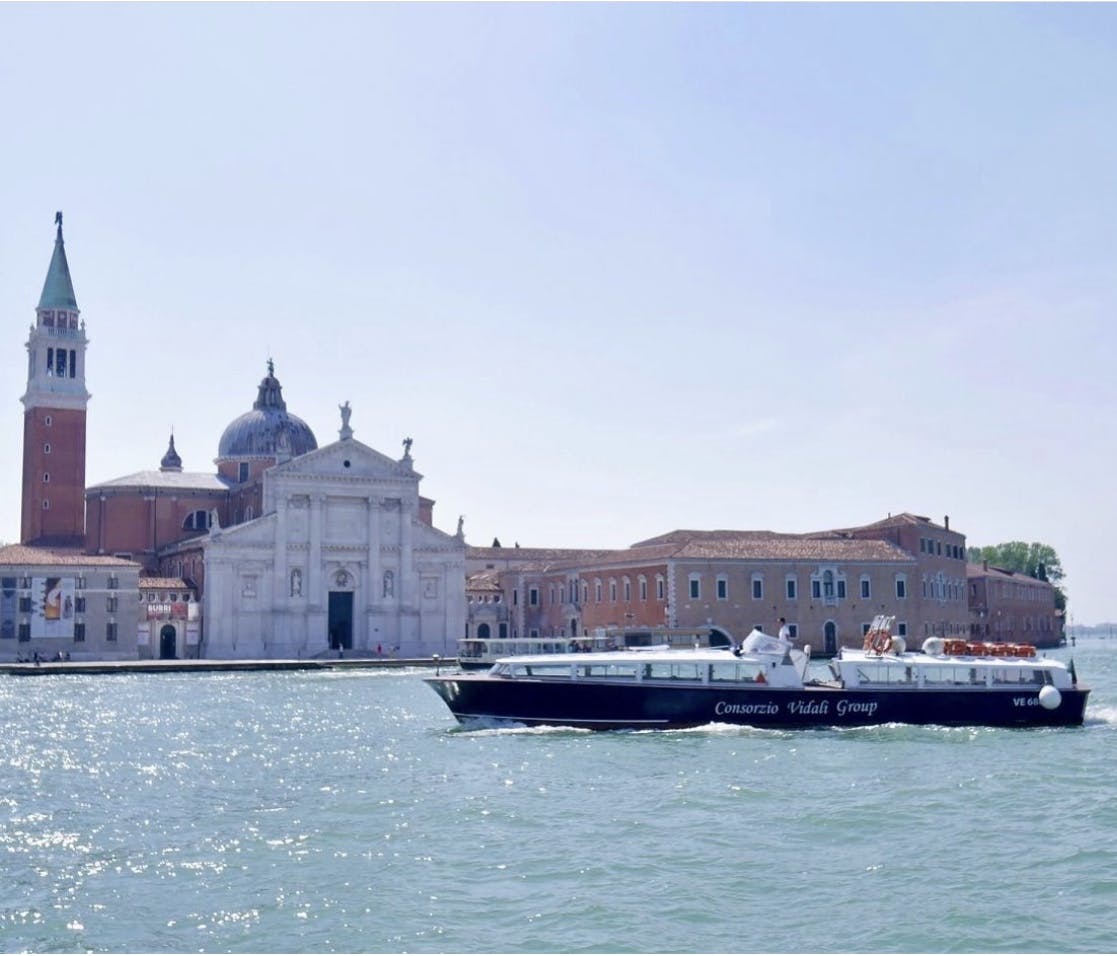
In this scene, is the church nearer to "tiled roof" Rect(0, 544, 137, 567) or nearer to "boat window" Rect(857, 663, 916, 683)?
"tiled roof" Rect(0, 544, 137, 567)

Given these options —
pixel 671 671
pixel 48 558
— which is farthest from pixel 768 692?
pixel 48 558

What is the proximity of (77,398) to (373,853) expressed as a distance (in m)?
59.0

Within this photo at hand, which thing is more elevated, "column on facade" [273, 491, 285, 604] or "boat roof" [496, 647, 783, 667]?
"column on facade" [273, 491, 285, 604]

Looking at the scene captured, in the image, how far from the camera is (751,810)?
744 inches

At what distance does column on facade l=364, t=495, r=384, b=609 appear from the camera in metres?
70.1

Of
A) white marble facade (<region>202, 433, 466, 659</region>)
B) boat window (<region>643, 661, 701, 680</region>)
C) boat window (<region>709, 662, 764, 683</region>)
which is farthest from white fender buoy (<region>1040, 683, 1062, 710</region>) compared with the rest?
white marble facade (<region>202, 433, 466, 659</region>)

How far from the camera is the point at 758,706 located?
28719mm

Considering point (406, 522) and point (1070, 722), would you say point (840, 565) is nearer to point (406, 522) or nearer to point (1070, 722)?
point (406, 522)

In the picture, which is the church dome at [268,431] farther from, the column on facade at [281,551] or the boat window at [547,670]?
the boat window at [547,670]

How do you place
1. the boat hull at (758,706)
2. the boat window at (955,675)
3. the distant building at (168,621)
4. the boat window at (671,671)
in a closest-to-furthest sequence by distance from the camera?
the boat hull at (758,706) < the boat window at (671,671) < the boat window at (955,675) < the distant building at (168,621)

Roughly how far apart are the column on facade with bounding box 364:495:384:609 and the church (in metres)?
0.05

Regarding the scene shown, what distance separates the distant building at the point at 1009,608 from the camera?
311 feet

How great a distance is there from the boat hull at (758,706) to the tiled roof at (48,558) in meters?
38.5

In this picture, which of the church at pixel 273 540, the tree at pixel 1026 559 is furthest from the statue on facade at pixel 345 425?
the tree at pixel 1026 559
